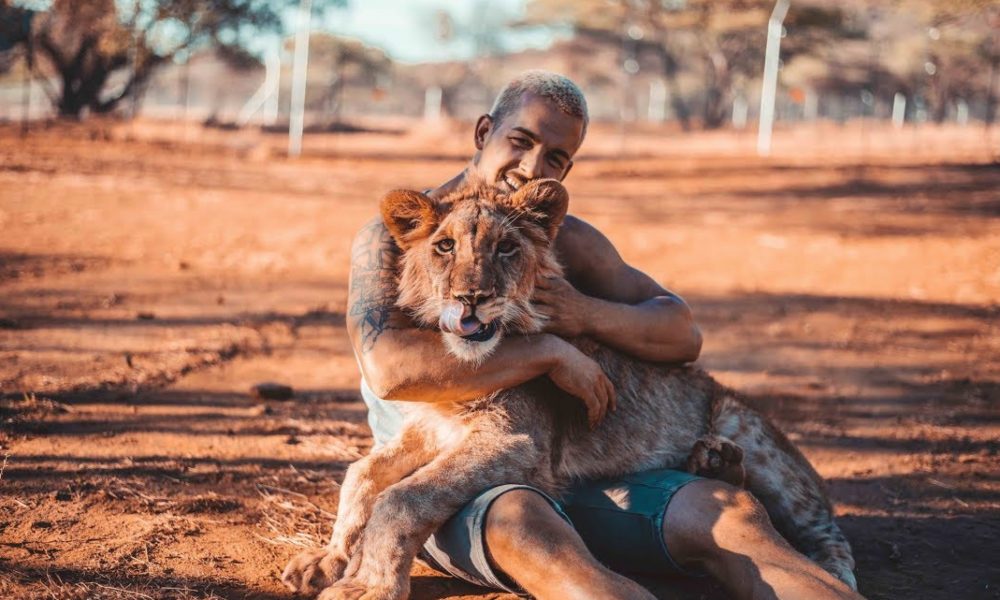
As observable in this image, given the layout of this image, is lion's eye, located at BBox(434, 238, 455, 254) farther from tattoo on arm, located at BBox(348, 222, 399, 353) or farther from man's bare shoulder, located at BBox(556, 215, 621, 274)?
man's bare shoulder, located at BBox(556, 215, 621, 274)

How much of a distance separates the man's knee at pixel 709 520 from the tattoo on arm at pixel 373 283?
1370 millimetres

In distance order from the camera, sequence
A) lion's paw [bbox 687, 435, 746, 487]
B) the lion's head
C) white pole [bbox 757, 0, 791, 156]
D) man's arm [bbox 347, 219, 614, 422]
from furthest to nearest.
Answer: white pole [bbox 757, 0, 791, 156] → lion's paw [bbox 687, 435, 746, 487] → man's arm [bbox 347, 219, 614, 422] → the lion's head

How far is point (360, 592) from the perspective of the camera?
3.36m

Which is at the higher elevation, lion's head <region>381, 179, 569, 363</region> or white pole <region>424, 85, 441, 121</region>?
white pole <region>424, 85, 441, 121</region>

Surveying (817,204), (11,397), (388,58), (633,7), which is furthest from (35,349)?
(388,58)

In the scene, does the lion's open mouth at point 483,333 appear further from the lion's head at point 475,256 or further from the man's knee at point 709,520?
the man's knee at point 709,520

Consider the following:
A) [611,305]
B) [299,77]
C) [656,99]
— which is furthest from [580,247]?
[656,99]

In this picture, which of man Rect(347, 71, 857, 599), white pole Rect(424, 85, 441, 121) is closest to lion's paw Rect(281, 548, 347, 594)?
man Rect(347, 71, 857, 599)

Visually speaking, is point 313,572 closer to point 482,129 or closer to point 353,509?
point 353,509

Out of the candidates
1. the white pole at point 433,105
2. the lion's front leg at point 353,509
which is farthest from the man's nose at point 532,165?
the white pole at point 433,105

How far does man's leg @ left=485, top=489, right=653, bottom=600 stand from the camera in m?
3.23

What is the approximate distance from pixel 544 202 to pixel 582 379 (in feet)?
2.48

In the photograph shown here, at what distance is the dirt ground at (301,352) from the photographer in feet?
14.3

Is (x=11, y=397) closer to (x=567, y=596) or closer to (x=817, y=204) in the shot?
(x=567, y=596)
